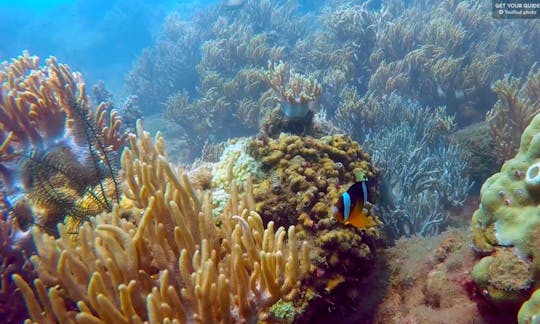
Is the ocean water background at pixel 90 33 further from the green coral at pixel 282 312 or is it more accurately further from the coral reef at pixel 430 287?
the green coral at pixel 282 312

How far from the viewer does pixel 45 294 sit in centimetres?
215

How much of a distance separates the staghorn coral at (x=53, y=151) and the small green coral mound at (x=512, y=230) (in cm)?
307

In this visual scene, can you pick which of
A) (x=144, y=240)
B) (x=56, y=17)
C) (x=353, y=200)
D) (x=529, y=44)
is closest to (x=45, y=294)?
(x=144, y=240)

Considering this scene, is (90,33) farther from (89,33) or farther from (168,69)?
(168,69)

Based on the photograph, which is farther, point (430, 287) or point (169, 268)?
point (430, 287)

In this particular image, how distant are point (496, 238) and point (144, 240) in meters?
2.35

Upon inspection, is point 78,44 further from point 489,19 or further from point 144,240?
point 144,240

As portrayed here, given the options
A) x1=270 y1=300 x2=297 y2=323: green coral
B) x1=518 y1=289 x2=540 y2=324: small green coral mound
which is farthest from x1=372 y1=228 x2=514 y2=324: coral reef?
x1=270 y1=300 x2=297 y2=323: green coral

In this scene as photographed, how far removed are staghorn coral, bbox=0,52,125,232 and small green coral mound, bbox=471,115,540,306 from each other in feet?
10.1

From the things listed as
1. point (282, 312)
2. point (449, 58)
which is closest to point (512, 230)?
point (282, 312)

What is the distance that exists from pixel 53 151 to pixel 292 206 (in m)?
2.99

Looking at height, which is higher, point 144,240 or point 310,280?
point 144,240

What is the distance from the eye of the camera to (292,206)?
10.3 ft

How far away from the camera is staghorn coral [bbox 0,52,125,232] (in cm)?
336
